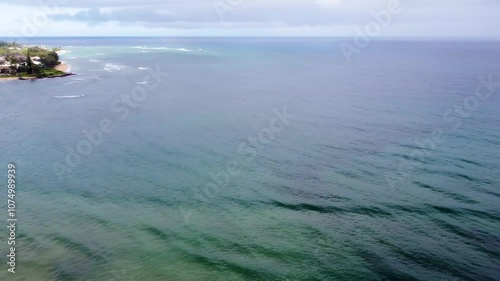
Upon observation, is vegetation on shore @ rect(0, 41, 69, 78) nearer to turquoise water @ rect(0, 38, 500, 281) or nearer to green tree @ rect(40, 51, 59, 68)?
green tree @ rect(40, 51, 59, 68)

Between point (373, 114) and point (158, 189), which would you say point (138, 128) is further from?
point (373, 114)

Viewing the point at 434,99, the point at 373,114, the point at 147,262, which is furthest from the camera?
the point at 434,99

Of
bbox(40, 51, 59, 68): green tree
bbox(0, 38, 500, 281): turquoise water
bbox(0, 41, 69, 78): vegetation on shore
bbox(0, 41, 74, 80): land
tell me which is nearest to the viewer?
bbox(0, 38, 500, 281): turquoise water

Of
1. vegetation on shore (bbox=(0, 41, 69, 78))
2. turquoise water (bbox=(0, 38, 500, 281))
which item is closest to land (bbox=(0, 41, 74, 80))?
vegetation on shore (bbox=(0, 41, 69, 78))

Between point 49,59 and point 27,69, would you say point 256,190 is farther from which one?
point 49,59

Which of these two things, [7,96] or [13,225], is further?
[7,96]

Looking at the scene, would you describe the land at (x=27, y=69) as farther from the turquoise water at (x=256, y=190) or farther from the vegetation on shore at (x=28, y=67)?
the turquoise water at (x=256, y=190)

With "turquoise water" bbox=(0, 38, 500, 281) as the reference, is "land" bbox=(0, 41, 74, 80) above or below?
above

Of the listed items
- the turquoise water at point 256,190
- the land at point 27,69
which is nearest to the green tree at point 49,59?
the land at point 27,69

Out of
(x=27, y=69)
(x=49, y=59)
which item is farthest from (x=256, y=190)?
(x=49, y=59)

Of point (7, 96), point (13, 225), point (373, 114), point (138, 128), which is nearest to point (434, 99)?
point (373, 114)
